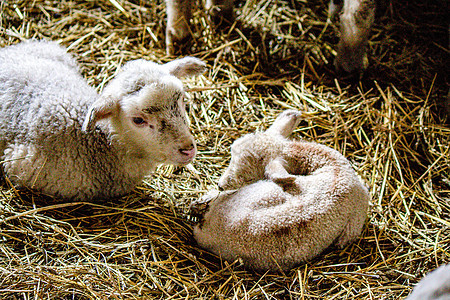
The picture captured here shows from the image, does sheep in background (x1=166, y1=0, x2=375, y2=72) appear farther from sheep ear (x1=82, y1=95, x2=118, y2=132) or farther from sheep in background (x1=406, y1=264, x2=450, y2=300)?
sheep in background (x1=406, y1=264, x2=450, y2=300)

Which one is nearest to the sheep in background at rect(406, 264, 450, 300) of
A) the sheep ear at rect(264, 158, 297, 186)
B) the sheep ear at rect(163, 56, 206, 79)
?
the sheep ear at rect(264, 158, 297, 186)

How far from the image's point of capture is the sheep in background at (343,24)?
12.7 ft

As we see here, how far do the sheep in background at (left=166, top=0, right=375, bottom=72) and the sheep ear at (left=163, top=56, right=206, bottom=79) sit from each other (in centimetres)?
119

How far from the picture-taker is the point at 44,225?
294 centimetres

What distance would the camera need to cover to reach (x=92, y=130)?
308 cm

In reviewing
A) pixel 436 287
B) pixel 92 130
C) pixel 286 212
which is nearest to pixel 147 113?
pixel 92 130

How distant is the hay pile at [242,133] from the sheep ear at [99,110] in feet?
1.98

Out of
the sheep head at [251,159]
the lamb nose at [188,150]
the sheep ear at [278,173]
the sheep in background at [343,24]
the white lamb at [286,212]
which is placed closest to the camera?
the white lamb at [286,212]

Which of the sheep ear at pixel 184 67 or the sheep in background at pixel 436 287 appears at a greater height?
the sheep ear at pixel 184 67

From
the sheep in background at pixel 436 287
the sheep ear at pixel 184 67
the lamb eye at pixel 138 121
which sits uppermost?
the sheep ear at pixel 184 67

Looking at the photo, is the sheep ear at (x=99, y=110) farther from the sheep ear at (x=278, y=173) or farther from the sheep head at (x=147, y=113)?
the sheep ear at (x=278, y=173)

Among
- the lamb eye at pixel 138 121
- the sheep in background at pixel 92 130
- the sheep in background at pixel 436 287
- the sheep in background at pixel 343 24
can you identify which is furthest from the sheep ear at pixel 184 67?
the sheep in background at pixel 436 287

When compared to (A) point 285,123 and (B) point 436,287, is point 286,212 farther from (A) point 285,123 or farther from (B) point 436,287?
(B) point 436,287

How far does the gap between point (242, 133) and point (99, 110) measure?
1435mm
